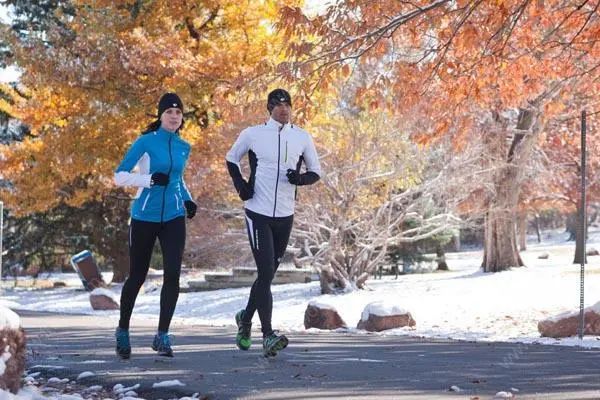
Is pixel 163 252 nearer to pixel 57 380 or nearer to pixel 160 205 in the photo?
pixel 160 205

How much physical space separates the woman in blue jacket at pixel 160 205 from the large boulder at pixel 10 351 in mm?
1911

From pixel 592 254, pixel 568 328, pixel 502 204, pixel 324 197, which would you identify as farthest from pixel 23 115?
Answer: pixel 592 254

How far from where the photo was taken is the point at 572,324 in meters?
11.6

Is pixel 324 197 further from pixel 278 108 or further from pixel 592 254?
pixel 592 254

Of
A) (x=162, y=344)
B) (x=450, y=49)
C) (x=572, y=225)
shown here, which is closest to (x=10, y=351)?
(x=162, y=344)

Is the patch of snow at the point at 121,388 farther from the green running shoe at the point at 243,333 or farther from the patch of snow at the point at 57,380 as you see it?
the green running shoe at the point at 243,333

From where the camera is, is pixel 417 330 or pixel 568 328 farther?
pixel 417 330

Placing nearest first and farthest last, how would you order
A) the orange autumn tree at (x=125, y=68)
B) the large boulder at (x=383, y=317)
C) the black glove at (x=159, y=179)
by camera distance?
the black glove at (x=159, y=179), the large boulder at (x=383, y=317), the orange autumn tree at (x=125, y=68)

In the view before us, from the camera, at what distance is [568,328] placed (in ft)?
37.9

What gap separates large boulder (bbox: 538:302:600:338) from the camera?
37.6ft

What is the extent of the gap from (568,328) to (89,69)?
1356cm

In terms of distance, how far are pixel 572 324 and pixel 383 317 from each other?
2.83 meters

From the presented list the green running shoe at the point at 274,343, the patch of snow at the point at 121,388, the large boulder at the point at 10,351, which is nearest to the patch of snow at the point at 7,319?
the large boulder at the point at 10,351

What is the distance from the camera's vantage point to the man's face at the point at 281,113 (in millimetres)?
7742
